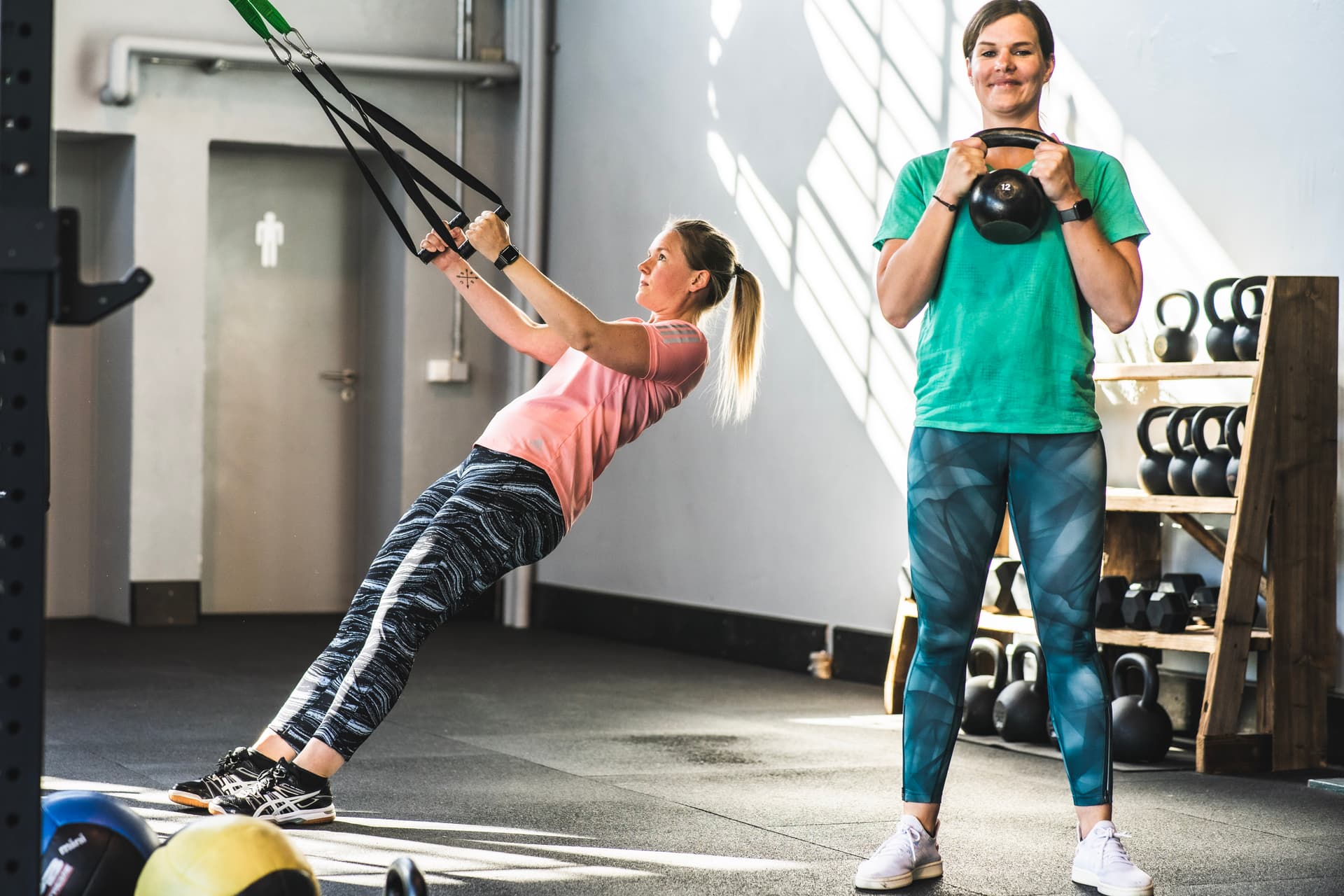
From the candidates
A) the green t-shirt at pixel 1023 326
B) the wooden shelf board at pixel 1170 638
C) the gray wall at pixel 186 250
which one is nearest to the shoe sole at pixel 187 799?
the green t-shirt at pixel 1023 326

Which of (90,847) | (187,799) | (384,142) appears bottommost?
(187,799)

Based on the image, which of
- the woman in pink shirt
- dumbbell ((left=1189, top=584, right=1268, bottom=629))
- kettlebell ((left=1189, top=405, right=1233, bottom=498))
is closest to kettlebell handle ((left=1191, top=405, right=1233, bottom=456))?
kettlebell ((left=1189, top=405, right=1233, bottom=498))

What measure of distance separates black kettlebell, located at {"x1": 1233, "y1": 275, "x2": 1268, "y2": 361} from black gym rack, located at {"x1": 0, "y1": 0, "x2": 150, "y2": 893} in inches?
133

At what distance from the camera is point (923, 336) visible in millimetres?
2646

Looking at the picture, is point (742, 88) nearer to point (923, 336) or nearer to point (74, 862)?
point (923, 336)

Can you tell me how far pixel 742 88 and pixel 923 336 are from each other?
12.9ft

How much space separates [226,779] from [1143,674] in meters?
2.53

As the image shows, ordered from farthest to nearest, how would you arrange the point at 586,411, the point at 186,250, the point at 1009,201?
the point at 186,250
the point at 586,411
the point at 1009,201

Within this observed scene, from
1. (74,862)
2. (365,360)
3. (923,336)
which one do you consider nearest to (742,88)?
(365,360)

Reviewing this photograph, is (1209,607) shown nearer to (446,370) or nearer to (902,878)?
(902,878)

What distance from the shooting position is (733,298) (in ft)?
11.1

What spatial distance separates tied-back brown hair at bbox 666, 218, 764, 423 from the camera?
328 centimetres

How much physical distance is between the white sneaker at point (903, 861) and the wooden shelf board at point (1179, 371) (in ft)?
6.16

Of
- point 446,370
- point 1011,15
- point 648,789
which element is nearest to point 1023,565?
point 1011,15
